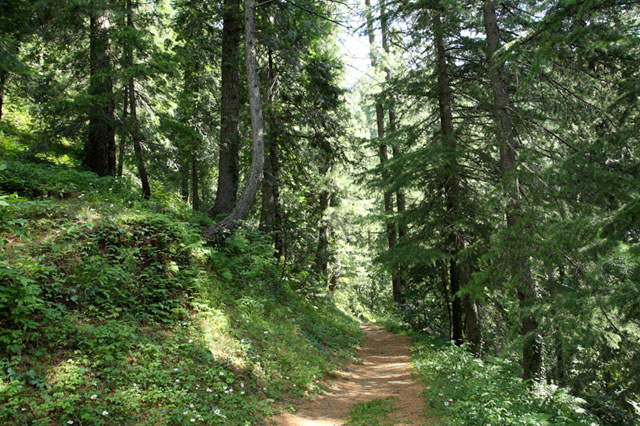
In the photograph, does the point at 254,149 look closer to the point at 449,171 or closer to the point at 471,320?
the point at 449,171

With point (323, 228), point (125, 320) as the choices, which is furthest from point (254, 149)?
point (323, 228)

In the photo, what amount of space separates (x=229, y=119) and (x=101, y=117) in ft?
11.8

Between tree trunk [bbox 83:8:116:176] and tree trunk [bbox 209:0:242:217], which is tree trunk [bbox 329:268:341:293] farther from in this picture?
tree trunk [bbox 83:8:116:176]

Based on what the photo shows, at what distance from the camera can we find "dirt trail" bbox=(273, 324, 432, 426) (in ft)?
18.9

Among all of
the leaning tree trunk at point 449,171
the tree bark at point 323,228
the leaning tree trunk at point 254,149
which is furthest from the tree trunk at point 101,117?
the leaning tree trunk at point 449,171

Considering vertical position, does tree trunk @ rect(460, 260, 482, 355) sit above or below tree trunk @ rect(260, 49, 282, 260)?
below

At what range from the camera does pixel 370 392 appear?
754 cm

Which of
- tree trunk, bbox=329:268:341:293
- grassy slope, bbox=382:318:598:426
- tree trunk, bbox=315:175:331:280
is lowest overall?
grassy slope, bbox=382:318:598:426

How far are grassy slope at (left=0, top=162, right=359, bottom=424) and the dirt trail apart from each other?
44 cm

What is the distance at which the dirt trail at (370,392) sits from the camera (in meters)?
5.76

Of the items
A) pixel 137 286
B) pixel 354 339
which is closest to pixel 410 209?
pixel 354 339

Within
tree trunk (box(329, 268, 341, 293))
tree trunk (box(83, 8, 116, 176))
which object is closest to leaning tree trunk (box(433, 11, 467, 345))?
tree trunk (box(329, 268, 341, 293))

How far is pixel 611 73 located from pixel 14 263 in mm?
10526

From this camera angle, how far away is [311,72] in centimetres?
1195
